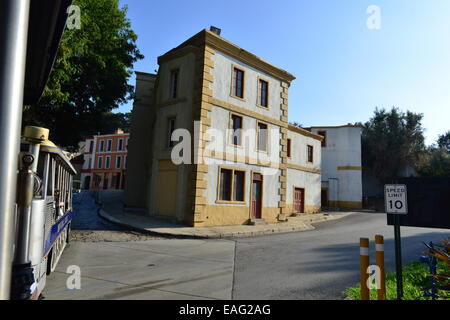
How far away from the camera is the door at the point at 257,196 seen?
57.9ft

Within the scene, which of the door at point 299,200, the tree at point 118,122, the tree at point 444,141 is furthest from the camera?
the tree at point 118,122

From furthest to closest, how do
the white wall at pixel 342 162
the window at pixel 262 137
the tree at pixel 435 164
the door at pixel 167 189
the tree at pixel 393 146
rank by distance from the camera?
the tree at pixel 393 146 < the tree at pixel 435 164 < the white wall at pixel 342 162 < the window at pixel 262 137 < the door at pixel 167 189

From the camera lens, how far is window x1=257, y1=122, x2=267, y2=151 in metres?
18.5

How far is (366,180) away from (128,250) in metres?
33.4

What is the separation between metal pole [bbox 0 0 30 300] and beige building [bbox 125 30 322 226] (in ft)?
43.9

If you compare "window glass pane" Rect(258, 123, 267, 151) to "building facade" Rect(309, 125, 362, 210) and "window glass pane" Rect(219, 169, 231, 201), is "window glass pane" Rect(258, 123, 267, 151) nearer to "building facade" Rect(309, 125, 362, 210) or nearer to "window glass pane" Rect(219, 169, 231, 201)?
"window glass pane" Rect(219, 169, 231, 201)

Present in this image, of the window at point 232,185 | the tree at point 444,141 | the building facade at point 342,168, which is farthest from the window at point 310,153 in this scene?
the tree at point 444,141

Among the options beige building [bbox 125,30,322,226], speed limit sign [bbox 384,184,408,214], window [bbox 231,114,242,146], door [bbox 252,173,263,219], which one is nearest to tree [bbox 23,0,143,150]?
beige building [bbox 125,30,322,226]

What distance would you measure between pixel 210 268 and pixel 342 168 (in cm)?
2637

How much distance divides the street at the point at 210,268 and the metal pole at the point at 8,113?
13.3ft

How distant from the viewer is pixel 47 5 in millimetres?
2488

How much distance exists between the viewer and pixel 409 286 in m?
5.72

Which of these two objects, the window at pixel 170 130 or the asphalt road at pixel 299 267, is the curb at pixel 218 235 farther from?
the window at pixel 170 130
